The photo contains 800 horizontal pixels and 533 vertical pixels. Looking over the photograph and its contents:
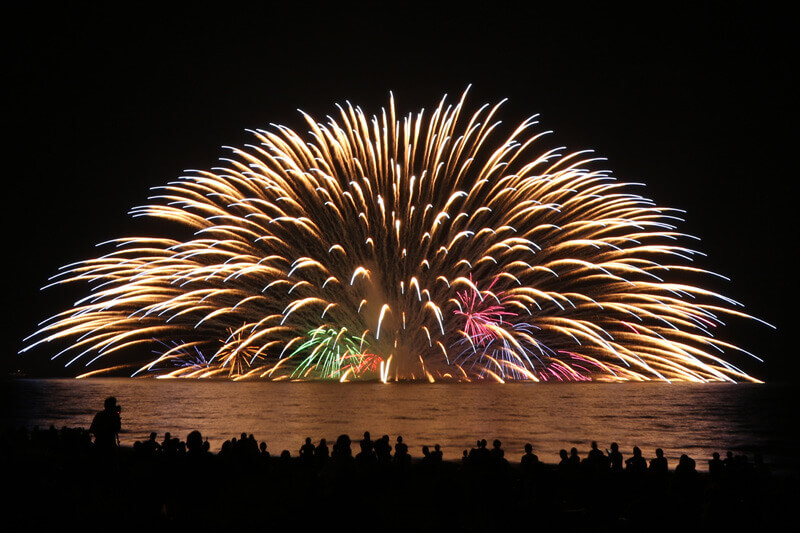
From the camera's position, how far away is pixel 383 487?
45.8ft

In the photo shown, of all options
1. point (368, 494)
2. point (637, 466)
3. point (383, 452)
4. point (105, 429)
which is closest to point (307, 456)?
point (383, 452)

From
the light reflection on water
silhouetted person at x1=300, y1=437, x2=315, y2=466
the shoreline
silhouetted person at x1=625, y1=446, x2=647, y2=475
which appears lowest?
the shoreline

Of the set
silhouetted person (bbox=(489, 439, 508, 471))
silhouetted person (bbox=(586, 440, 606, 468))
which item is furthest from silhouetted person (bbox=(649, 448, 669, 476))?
silhouetted person (bbox=(489, 439, 508, 471))

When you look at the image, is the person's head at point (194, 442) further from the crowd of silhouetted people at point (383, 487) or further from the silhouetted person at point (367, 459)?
the silhouetted person at point (367, 459)

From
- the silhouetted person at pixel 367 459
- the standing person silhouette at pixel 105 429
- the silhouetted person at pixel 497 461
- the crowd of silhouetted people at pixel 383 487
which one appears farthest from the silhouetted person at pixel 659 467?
the standing person silhouette at pixel 105 429

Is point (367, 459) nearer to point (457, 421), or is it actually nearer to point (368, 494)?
point (368, 494)

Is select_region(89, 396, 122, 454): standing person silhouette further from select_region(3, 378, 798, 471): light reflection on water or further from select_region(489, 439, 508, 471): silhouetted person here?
select_region(3, 378, 798, 471): light reflection on water

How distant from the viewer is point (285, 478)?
14.6m

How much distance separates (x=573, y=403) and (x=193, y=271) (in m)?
29.5

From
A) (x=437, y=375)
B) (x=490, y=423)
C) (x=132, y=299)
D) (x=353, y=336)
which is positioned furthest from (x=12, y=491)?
(x=437, y=375)

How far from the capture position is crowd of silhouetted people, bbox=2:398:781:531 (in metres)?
9.95

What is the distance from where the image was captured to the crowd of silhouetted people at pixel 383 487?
32.7ft

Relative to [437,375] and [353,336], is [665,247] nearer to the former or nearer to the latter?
[353,336]

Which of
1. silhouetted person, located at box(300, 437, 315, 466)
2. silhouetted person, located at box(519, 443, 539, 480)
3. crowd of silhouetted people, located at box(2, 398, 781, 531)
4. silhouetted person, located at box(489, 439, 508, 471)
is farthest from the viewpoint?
silhouetted person, located at box(300, 437, 315, 466)
